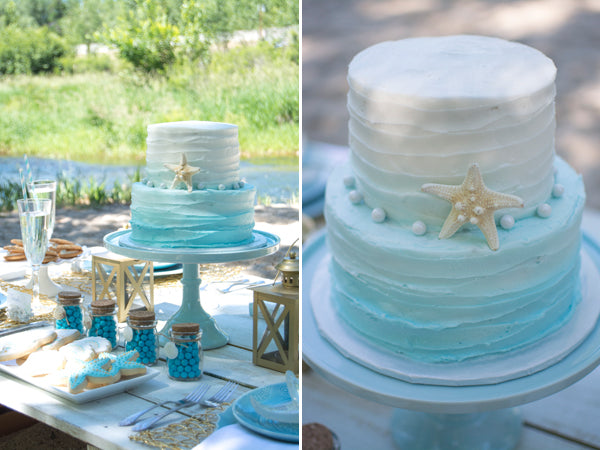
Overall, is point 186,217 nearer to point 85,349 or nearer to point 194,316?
point 194,316

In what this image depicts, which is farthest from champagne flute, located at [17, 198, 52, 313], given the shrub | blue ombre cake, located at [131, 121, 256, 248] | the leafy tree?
the shrub

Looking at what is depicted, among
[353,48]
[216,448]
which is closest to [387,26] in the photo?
[353,48]

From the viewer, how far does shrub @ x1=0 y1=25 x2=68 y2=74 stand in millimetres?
3730

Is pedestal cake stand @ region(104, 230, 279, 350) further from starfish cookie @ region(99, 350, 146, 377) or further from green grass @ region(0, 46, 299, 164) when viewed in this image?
green grass @ region(0, 46, 299, 164)

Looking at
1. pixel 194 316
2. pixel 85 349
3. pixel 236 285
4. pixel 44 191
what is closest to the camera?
pixel 85 349

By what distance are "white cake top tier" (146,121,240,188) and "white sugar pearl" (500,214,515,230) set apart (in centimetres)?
62

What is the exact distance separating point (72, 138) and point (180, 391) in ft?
10.4

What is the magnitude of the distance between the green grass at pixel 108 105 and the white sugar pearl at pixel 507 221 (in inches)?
114

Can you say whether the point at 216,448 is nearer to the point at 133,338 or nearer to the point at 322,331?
the point at 322,331

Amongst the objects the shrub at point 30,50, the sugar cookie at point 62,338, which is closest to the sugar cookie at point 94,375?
the sugar cookie at point 62,338

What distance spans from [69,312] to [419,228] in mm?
625

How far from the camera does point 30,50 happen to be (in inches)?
148

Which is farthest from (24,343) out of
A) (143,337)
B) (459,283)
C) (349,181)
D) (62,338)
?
(459,283)

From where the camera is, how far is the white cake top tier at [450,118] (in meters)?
0.65
